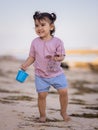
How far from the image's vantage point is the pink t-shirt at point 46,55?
340 cm

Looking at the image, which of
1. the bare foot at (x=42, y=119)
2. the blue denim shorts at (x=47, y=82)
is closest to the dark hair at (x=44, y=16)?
the blue denim shorts at (x=47, y=82)

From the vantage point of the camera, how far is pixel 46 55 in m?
3.40

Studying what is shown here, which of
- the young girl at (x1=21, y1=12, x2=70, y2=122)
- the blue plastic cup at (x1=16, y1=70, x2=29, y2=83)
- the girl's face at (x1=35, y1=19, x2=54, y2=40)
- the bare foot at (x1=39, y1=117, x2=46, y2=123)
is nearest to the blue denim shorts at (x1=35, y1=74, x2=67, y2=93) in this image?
the young girl at (x1=21, y1=12, x2=70, y2=122)

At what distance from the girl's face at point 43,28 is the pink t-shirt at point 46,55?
7cm

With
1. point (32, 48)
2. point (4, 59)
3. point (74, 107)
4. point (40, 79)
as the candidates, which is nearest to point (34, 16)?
point (32, 48)

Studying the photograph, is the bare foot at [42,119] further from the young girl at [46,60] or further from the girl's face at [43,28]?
the girl's face at [43,28]

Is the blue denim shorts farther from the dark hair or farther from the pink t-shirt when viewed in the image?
the dark hair

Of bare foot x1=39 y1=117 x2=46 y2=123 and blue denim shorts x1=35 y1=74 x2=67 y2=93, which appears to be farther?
blue denim shorts x1=35 y1=74 x2=67 y2=93

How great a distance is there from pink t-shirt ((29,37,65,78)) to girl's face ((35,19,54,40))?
7 centimetres

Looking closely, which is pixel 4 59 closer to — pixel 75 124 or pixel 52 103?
pixel 52 103

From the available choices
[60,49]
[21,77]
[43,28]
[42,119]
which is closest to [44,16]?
[43,28]

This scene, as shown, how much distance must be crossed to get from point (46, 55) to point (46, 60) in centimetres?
5

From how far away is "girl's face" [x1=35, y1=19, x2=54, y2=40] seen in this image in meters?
3.48

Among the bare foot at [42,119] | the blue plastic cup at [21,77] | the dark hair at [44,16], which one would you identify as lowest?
the bare foot at [42,119]
